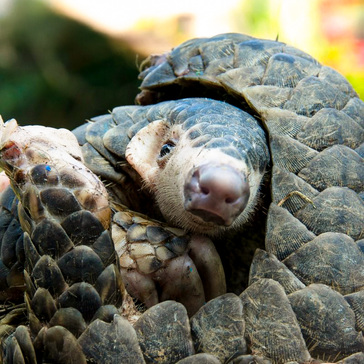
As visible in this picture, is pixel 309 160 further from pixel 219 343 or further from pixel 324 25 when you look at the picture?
pixel 324 25

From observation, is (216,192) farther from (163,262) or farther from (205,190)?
(163,262)

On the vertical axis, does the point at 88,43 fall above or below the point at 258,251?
below

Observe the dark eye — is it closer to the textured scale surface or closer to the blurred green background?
the textured scale surface

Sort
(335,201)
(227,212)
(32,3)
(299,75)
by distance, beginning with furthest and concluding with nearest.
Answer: (32,3) < (299,75) < (335,201) < (227,212)

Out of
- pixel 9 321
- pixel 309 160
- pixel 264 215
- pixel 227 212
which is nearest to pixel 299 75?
pixel 309 160

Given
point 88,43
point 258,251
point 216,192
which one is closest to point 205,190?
point 216,192
